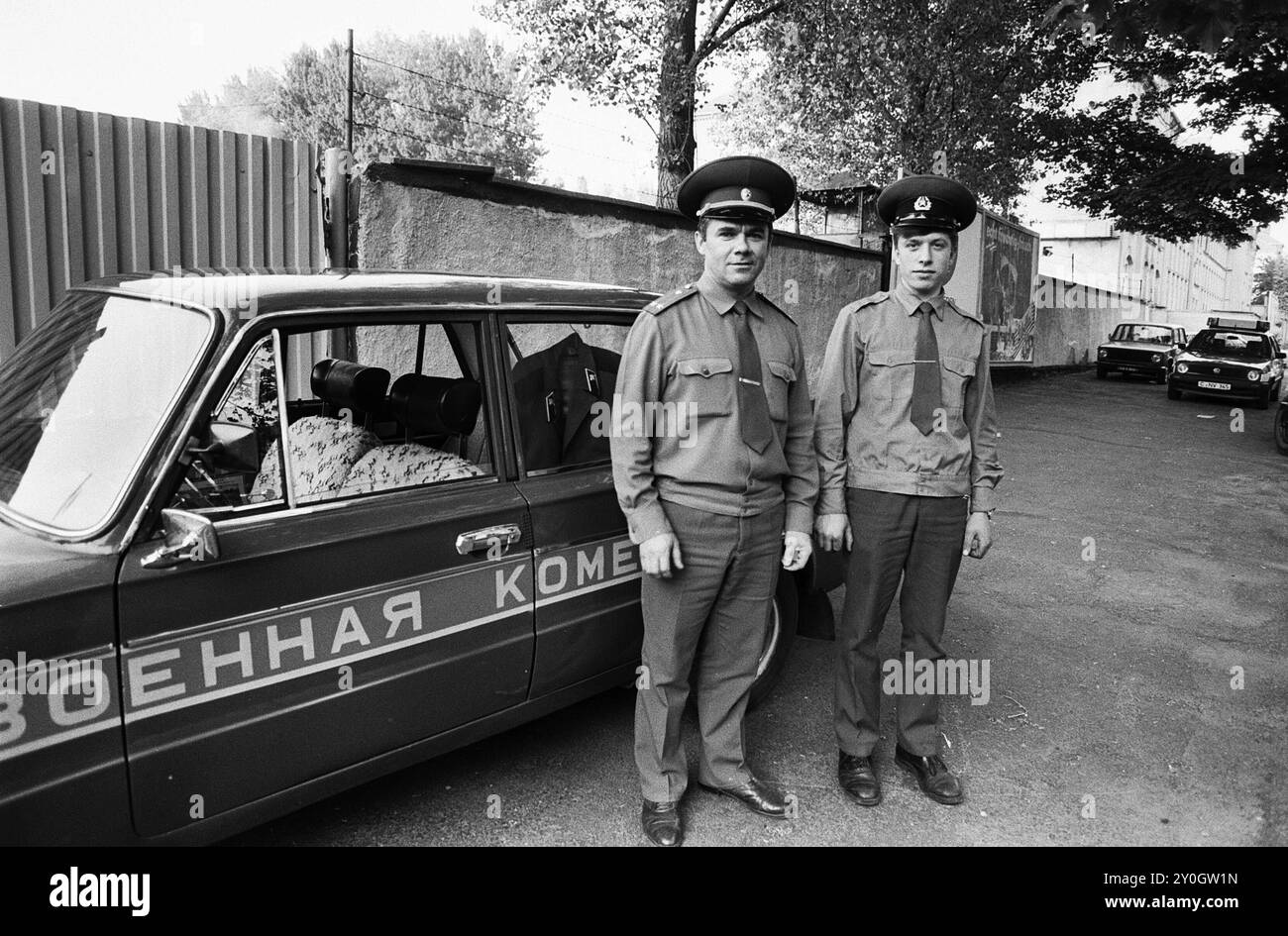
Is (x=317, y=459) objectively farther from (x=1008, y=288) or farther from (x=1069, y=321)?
(x=1069, y=321)

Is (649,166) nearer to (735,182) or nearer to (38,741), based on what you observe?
(735,182)

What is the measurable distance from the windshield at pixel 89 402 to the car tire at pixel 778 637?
2.41 metres

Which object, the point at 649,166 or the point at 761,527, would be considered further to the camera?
the point at 649,166

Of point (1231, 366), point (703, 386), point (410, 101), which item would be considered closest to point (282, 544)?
point (703, 386)

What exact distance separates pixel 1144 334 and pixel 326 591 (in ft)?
86.7

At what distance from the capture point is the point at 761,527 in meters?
3.03

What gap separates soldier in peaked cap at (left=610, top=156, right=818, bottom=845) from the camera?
2.91 meters

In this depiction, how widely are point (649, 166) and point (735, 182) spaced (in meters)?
14.4

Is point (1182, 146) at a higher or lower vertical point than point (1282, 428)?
higher

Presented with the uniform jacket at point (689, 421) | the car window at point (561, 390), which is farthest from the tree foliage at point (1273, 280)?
the uniform jacket at point (689, 421)

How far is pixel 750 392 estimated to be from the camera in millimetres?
2979

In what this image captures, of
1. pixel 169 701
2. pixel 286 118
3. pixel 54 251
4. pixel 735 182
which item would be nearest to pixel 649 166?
pixel 54 251

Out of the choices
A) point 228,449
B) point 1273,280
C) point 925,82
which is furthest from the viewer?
point 1273,280
